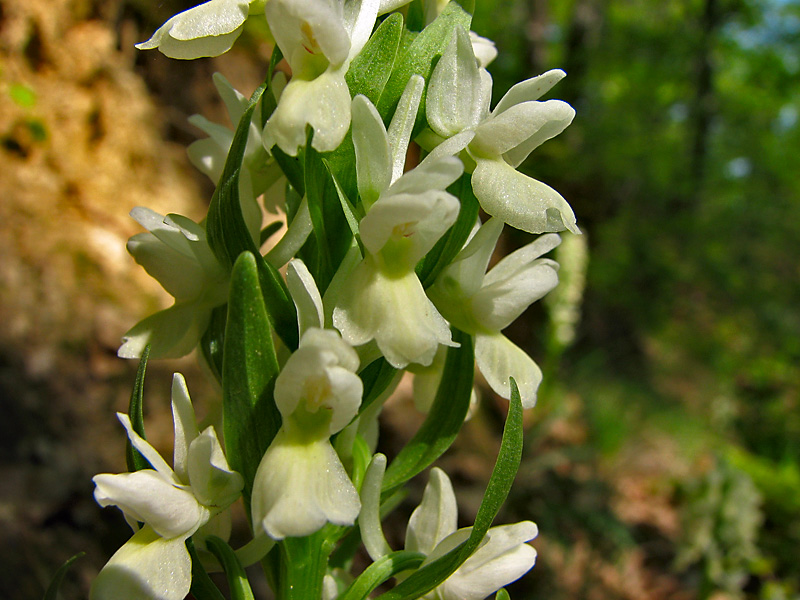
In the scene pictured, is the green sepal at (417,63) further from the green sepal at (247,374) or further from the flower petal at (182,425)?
the flower petal at (182,425)

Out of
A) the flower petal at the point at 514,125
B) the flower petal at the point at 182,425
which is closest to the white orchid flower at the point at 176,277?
the flower petal at the point at 182,425

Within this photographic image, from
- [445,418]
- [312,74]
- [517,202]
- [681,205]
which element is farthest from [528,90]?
[681,205]

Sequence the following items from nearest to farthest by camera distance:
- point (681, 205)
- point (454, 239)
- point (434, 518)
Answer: point (454, 239)
point (434, 518)
point (681, 205)

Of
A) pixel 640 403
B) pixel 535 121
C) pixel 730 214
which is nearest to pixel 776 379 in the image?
pixel 640 403

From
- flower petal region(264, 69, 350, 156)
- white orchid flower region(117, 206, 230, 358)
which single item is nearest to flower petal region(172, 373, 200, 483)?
white orchid flower region(117, 206, 230, 358)

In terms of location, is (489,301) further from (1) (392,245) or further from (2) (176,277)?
(2) (176,277)

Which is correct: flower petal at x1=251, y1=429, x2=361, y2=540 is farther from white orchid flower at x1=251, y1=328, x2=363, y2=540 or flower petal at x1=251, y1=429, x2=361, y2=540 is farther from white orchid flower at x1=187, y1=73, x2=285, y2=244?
white orchid flower at x1=187, y1=73, x2=285, y2=244

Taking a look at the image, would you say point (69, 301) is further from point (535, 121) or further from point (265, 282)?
point (535, 121)
